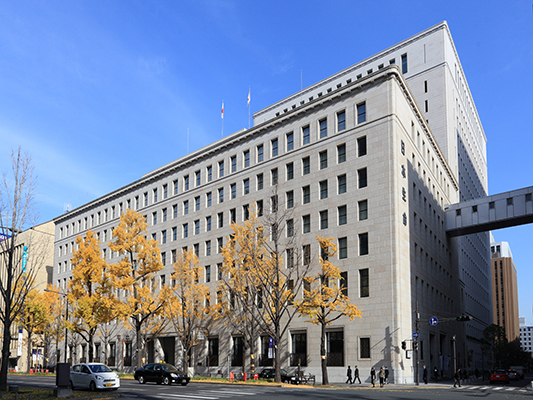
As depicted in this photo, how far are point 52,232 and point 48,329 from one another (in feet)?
132

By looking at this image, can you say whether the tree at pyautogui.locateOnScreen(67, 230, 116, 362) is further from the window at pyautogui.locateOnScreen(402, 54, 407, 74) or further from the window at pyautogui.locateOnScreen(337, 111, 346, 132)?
the window at pyautogui.locateOnScreen(402, 54, 407, 74)

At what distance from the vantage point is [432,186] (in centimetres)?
6531

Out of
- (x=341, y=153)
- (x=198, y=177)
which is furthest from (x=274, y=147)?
(x=198, y=177)

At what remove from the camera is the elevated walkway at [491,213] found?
200 feet

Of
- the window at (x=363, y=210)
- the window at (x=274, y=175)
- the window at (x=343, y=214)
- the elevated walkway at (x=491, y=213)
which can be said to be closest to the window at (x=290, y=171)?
the window at (x=274, y=175)

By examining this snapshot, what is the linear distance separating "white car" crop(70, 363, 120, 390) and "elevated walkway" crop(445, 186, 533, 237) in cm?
4998

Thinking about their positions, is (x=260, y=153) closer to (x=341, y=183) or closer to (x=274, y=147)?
(x=274, y=147)

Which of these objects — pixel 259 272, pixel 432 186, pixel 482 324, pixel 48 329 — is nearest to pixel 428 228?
pixel 432 186

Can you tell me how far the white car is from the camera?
2995cm

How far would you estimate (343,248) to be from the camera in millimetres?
50844

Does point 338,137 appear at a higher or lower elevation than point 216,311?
higher

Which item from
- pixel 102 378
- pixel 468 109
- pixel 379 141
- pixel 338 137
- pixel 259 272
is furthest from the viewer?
pixel 468 109

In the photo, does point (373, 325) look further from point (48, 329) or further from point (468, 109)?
point (468, 109)

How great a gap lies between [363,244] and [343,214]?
12.8ft
